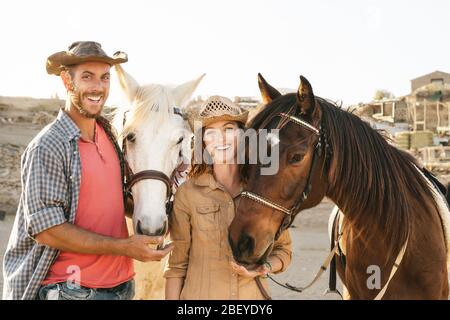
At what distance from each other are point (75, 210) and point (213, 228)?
0.74 metres

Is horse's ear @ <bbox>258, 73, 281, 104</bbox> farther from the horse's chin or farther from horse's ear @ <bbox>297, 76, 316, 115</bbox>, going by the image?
the horse's chin

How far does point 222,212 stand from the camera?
9.12 feet

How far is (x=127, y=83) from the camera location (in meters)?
3.22

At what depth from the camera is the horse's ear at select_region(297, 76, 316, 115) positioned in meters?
2.74

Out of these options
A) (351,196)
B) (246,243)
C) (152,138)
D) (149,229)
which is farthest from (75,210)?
(351,196)

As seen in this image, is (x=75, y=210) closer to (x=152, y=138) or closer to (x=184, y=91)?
(x=152, y=138)

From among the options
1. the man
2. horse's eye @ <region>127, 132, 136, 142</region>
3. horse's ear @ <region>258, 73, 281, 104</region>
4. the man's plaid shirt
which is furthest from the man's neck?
horse's ear @ <region>258, 73, 281, 104</region>

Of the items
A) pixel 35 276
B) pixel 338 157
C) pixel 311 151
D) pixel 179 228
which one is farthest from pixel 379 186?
pixel 35 276

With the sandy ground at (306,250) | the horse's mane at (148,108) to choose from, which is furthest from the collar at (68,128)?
the sandy ground at (306,250)

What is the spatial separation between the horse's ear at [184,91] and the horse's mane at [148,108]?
0.26 feet

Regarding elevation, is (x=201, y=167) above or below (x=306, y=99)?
below
